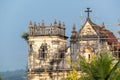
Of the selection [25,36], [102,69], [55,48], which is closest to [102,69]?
[102,69]

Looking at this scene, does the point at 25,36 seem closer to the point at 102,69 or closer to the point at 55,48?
the point at 55,48

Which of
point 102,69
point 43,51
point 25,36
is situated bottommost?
point 102,69

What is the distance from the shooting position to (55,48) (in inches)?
2788

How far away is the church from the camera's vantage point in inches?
2721

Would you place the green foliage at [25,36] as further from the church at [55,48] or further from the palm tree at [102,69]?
the palm tree at [102,69]

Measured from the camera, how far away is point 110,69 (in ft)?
119

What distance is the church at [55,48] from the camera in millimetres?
69125

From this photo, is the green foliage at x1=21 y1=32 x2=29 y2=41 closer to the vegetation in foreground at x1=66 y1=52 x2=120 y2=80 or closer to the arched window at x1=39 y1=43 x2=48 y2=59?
the arched window at x1=39 y1=43 x2=48 y2=59

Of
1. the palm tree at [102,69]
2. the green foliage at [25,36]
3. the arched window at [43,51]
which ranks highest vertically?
the green foliage at [25,36]

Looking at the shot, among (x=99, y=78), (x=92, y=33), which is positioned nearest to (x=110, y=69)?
(x=99, y=78)

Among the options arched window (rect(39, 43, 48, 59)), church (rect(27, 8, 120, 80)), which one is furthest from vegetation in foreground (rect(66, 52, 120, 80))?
arched window (rect(39, 43, 48, 59))

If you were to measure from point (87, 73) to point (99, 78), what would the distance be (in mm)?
930

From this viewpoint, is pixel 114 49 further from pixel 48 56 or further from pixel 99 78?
pixel 99 78

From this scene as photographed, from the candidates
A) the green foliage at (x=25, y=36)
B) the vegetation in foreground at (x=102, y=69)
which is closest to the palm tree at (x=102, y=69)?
the vegetation in foreground at (x=102, y=69)
